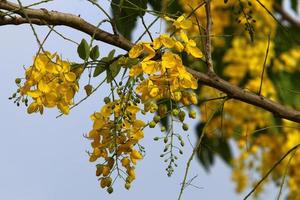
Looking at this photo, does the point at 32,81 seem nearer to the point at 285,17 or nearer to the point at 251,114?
the point at 251,114

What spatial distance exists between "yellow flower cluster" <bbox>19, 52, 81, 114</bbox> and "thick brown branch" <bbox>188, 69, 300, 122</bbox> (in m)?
0.20

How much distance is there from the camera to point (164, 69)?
4.05ft

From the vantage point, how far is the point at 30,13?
4.29 ft

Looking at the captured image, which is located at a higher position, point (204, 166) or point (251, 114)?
point (251, 114)

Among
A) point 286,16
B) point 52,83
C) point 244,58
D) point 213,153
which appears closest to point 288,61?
point 244,58

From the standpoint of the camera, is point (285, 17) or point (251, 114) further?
point (285, 17)

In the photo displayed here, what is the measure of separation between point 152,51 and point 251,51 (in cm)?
234

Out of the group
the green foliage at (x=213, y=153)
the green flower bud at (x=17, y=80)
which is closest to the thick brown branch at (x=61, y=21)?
the green flower bud at (x=17, y=80)

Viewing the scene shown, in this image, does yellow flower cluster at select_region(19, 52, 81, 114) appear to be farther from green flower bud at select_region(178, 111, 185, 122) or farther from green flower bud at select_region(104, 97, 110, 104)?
green flower bud at select_region(178, 111, 185, 122)

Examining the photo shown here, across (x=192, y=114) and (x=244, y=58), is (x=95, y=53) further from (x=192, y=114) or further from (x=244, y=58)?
(x=244, y=58)

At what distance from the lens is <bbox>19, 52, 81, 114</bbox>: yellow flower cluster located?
1.30 metres

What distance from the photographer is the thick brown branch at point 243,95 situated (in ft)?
4.43

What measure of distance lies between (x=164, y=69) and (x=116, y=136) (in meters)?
0.16

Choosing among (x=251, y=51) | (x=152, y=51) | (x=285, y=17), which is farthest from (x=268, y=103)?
(x=285, y=17)
